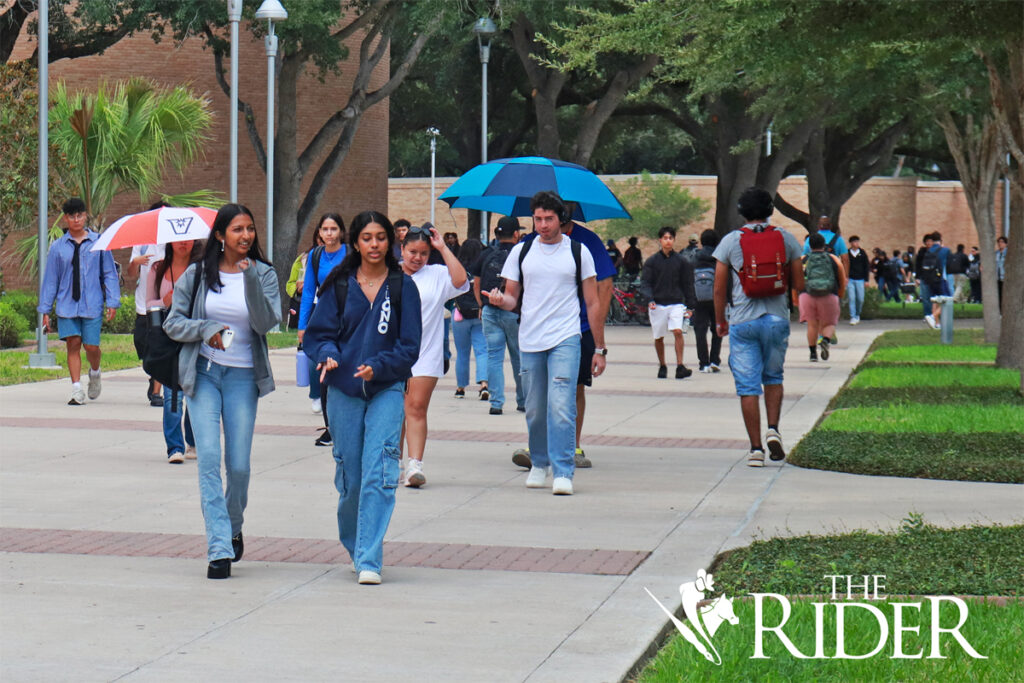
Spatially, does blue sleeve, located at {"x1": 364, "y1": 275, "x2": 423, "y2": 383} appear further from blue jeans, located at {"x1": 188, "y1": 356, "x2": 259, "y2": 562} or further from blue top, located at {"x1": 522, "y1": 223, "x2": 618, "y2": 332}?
blue top, located at {"x1": 522, "y1": 223, "x2": 618, "y2": 332}

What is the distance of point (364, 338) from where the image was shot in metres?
7.01

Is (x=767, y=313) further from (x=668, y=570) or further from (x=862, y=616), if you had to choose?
(x=862, y=616)

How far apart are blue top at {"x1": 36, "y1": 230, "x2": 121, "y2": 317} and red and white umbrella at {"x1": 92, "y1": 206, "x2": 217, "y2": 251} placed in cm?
584

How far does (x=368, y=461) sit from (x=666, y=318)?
41.8 ft

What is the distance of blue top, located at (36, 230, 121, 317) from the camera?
562 inches

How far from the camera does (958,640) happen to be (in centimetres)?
557

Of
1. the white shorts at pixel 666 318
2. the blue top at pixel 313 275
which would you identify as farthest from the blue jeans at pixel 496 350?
the white shorts at pixel 666 318

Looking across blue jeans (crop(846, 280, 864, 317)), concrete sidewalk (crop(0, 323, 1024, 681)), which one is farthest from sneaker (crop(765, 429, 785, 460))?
blue jeans (crop(846, 280, 864, 317))

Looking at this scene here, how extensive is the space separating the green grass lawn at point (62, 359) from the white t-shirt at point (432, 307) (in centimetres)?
842

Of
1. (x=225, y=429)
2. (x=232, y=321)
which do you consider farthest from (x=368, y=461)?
(x=232, y=321)

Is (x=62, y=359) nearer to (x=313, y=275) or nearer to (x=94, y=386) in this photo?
(x=94, y=386)

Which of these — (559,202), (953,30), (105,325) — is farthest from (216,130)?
(559,202)

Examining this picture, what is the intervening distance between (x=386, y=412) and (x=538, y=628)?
1371 mm

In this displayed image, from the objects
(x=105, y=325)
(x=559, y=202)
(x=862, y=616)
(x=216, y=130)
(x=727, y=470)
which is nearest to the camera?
(x=862, y=616)
